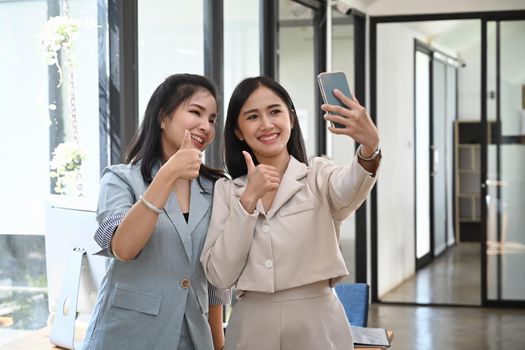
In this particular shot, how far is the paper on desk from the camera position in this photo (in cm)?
289

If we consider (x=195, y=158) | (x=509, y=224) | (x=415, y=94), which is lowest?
(x=509, y=224)

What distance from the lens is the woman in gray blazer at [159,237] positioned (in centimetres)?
201

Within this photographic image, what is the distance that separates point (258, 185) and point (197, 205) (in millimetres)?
214

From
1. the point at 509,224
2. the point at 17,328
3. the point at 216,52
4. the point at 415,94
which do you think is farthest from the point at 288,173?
the point at 415,94

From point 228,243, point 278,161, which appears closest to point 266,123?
point 278,161

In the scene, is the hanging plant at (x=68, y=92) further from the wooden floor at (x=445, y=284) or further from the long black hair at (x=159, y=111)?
the wooden floor at (x=445, y=284)

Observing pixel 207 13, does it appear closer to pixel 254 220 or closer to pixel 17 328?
pixel 17 328

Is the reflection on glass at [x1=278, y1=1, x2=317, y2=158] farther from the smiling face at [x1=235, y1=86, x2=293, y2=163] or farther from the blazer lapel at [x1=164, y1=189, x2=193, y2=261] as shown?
the blazer lapel at [x1=164, y1=189, x2=193, y2=261]

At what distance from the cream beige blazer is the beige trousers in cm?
4

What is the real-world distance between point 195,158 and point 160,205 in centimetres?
14

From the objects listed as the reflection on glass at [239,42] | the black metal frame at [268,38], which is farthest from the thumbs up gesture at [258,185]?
the black metal frame at [268,38]

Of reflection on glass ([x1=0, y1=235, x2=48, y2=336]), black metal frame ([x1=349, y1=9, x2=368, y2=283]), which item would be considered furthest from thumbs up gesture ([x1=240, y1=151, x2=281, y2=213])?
black metal frame ([x1=349, y1=9, x2=368, y2=283])

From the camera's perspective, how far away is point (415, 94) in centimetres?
888

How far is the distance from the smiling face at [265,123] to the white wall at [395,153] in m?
5.76
